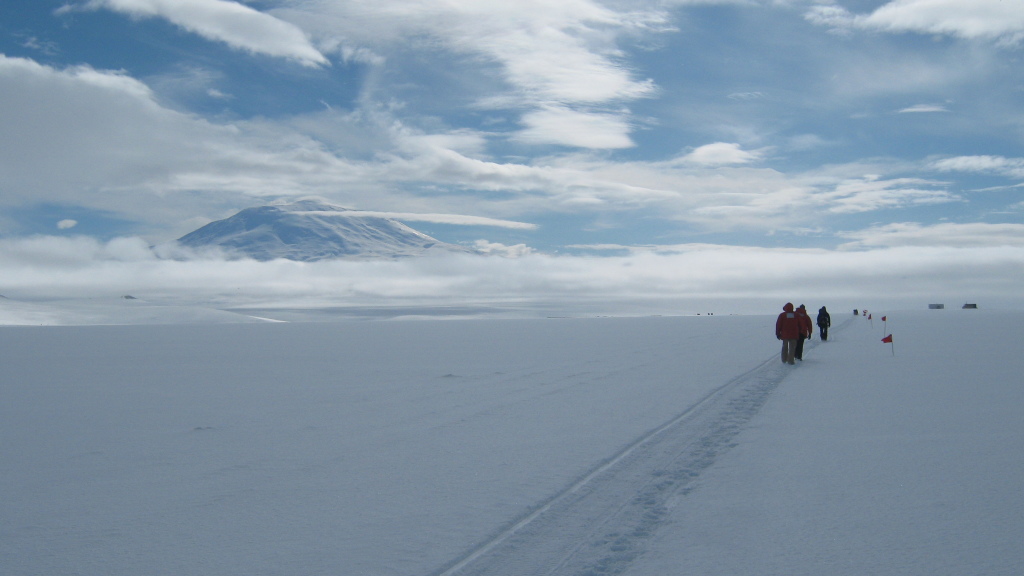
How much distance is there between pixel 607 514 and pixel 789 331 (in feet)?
47.0

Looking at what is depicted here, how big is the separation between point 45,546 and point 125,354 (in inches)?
847

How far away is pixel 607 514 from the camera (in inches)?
202

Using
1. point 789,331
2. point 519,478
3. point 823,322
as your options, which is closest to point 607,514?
point 519,478

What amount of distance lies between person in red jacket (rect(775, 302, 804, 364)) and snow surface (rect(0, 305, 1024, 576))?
408 cm

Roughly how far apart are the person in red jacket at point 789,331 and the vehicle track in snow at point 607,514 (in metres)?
10.2

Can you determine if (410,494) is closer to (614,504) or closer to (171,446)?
(614,504)

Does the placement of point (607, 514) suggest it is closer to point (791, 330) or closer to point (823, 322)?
point (791, 330)

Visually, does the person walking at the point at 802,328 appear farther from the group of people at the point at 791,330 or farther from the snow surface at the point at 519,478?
the snow surface at the point at 519,478

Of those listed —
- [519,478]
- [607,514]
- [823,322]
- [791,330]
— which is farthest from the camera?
[823,322]

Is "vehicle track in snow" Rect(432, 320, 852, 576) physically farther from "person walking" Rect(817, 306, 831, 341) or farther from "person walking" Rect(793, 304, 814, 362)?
"person walking" Rect(817, 306, 831, 341)

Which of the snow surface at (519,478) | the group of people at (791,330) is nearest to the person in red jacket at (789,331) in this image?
the group of people at (791,330)

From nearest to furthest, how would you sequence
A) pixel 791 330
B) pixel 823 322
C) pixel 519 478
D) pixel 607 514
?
pixel 607 514 < pixel 519 478 < pixel 791 330 < pixel 823 322

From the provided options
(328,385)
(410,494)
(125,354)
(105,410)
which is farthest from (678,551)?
(125,354)

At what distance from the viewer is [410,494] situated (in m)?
5.88
